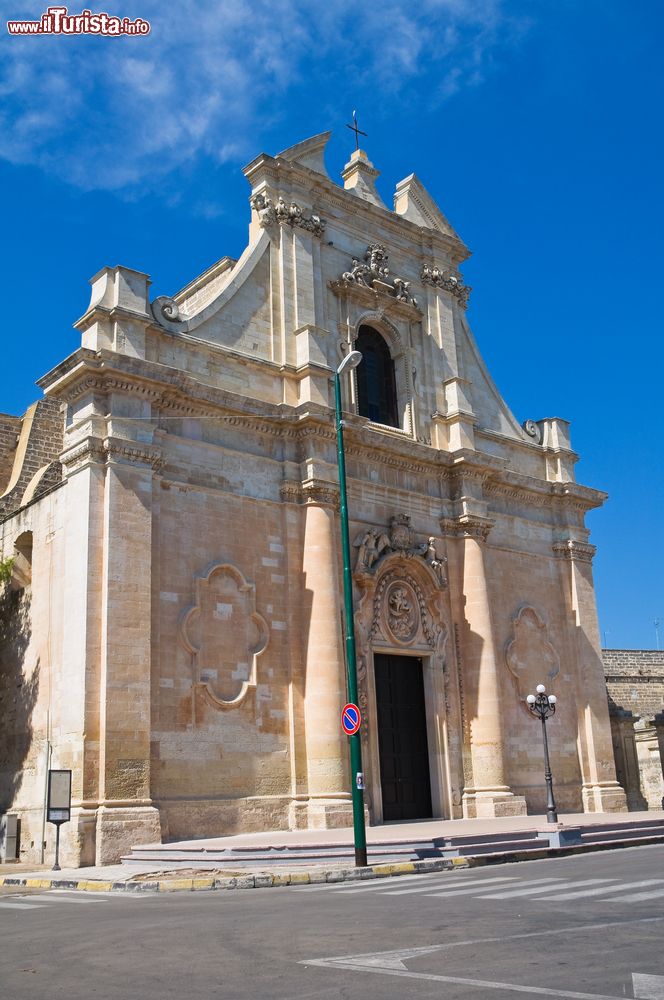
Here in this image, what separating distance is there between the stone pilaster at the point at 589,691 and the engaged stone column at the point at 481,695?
3827 millimetres

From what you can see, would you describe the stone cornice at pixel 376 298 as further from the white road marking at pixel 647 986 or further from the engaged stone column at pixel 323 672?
the white road marking at pixel 647 986

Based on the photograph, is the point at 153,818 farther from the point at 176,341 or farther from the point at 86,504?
the point at 176,341

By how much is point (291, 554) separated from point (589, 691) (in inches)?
428

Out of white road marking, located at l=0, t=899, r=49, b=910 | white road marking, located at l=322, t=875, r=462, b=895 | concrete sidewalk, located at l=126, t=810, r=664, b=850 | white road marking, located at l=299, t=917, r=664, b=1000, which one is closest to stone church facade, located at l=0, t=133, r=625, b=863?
concrete sidewalk, located at l=126, t=810, r=664, b=850

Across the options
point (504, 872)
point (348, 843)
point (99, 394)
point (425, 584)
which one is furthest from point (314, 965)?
point (425, 584)

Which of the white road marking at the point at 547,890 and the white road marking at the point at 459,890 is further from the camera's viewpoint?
the white road marking at the point at 459,890

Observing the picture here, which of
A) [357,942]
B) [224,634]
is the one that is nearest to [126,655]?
[224,634]

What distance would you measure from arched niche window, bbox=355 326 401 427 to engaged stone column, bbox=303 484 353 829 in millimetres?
4171

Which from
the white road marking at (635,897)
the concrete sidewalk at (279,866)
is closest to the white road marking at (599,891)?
the white road marking at (635,897)

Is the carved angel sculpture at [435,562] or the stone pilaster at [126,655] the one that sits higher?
the carved angel sculpture at [435,562]

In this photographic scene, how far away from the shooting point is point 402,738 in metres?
24.7

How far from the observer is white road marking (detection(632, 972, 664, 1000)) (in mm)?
5797

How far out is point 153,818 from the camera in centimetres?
1842

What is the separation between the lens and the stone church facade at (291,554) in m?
19.6
